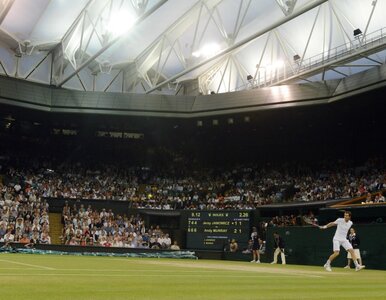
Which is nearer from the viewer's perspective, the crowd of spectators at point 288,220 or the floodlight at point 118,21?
the crowd of spectators at point 288,220

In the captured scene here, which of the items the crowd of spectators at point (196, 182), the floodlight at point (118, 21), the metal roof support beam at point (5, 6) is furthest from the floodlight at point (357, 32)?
the metal roof support beam at point (5, 6)

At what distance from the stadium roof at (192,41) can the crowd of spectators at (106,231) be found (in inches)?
414

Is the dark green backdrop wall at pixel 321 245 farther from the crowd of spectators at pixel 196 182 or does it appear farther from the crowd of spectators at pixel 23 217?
the crowd of spectators at pixel 23 217

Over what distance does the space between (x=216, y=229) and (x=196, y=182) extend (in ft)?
34.2

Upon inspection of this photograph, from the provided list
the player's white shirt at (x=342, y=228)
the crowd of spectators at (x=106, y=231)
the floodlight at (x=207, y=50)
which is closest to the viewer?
the player's white shirt at (x=342, y=228)

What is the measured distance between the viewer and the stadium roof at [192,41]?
2967cm

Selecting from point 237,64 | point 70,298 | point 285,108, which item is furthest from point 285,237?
point 70,298

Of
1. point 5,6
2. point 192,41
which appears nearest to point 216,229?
point 192,41

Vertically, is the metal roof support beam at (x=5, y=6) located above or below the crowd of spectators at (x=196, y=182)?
above

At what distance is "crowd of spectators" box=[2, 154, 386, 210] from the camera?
115 ft

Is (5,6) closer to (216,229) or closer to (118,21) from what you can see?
(118,21)

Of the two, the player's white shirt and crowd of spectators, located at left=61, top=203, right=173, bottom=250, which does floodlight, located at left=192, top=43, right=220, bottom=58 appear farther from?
the player's white shirt

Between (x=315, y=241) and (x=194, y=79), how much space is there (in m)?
24.8

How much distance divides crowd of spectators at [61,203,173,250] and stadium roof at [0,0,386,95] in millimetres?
10509
